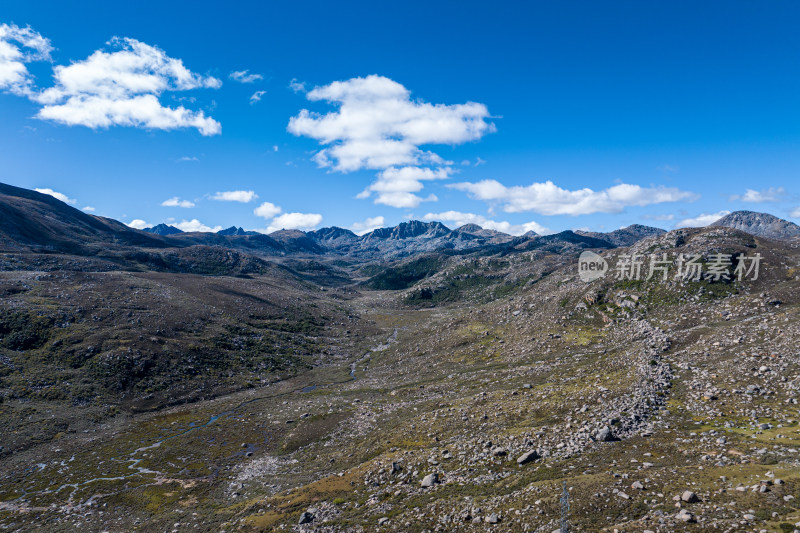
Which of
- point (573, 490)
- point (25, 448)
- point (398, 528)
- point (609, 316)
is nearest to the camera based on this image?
point (573, 490)

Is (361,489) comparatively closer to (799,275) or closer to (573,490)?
(573,490)

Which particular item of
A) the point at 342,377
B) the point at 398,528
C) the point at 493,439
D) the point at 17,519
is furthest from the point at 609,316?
the point at 17,519

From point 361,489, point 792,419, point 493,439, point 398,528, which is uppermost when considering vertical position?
point 792,419

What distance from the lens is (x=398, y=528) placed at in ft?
102

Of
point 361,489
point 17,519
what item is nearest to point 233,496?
point 361,489

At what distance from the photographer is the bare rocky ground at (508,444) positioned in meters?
27.4

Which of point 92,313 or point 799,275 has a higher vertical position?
point 799,275

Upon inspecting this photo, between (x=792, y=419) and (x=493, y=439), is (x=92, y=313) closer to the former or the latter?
(x=493, y=439)

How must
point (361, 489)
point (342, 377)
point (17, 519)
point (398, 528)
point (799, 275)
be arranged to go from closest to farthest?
point (398, 528)
point (361, 489)
point (17, 519)
point (799, 275)
point (342, 377)

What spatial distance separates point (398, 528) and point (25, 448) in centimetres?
7932

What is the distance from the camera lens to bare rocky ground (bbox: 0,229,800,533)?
27.4m

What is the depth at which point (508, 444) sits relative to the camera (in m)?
41.4

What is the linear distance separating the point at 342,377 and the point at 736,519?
334 feet

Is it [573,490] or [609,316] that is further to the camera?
[609,316]
